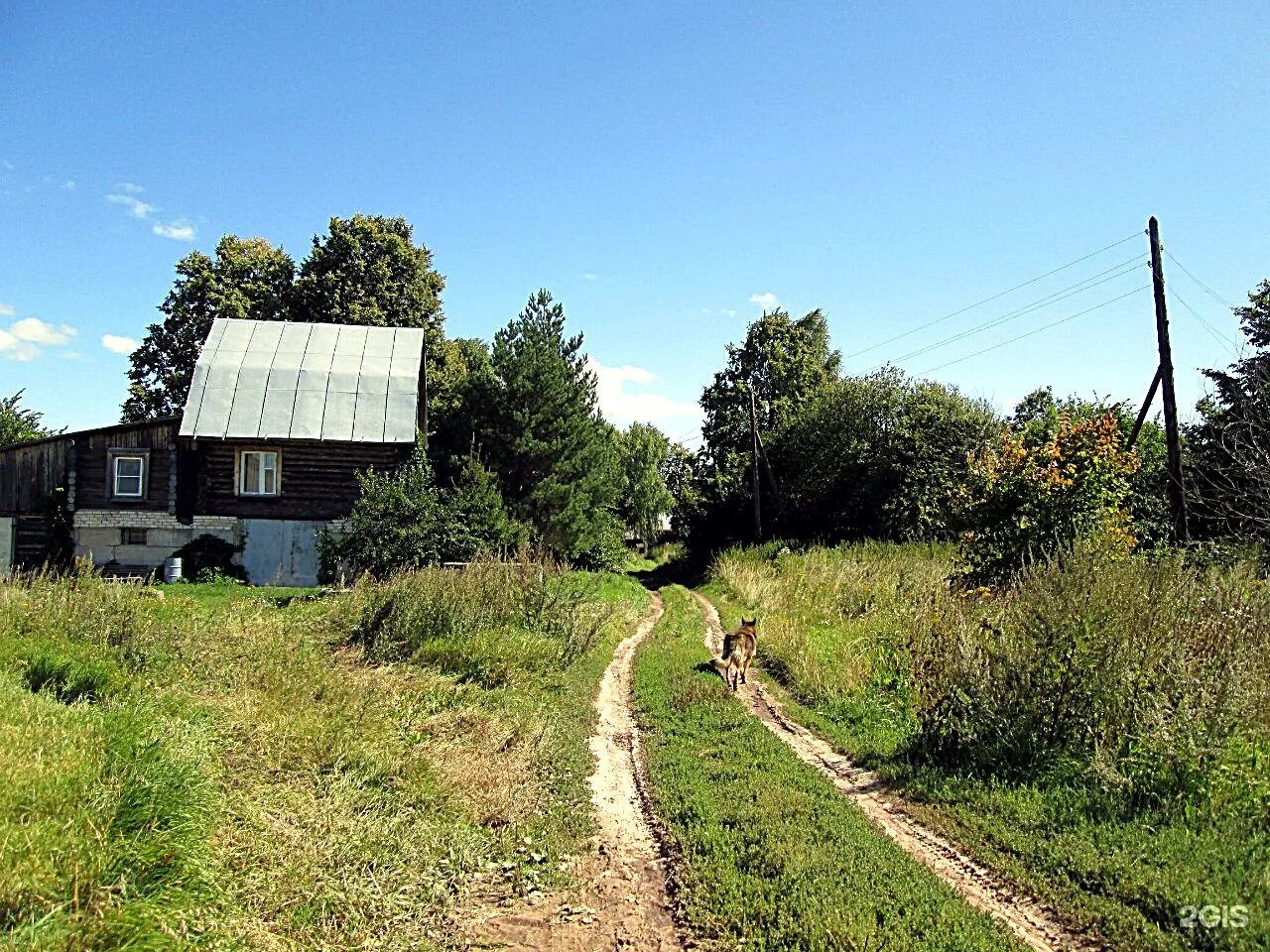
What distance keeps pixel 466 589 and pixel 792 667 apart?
19.4 ft

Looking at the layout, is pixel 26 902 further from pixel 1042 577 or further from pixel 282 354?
pixel 282 354

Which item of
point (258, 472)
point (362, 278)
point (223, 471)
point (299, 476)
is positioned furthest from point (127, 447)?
point (362, 278)

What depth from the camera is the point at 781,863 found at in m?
5.50

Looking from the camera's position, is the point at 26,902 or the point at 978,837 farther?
the point at 978,837

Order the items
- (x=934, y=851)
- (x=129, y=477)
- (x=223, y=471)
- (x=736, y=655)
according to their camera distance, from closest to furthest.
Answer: (x=934, y=851)
(x=736, y=655)
(x=129, y=477)
(x=223, y=471)

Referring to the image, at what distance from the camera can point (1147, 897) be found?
479cm

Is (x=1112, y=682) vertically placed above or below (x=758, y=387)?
below

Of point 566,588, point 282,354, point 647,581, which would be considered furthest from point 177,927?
point 647,581

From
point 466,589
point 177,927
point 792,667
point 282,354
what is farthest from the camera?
point 282,354

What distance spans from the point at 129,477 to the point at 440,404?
12.3 meters

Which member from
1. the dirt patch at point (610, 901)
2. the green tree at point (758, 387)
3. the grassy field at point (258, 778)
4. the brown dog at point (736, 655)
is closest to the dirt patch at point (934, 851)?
the dirt patch at point (610, 901)

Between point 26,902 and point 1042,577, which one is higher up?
point 1042,577

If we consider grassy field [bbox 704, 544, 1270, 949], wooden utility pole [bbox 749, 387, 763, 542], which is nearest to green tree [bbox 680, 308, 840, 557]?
wooden utility pole [bbox 749, 387, 763, 542]

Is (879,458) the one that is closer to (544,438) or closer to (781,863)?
(544,438)
